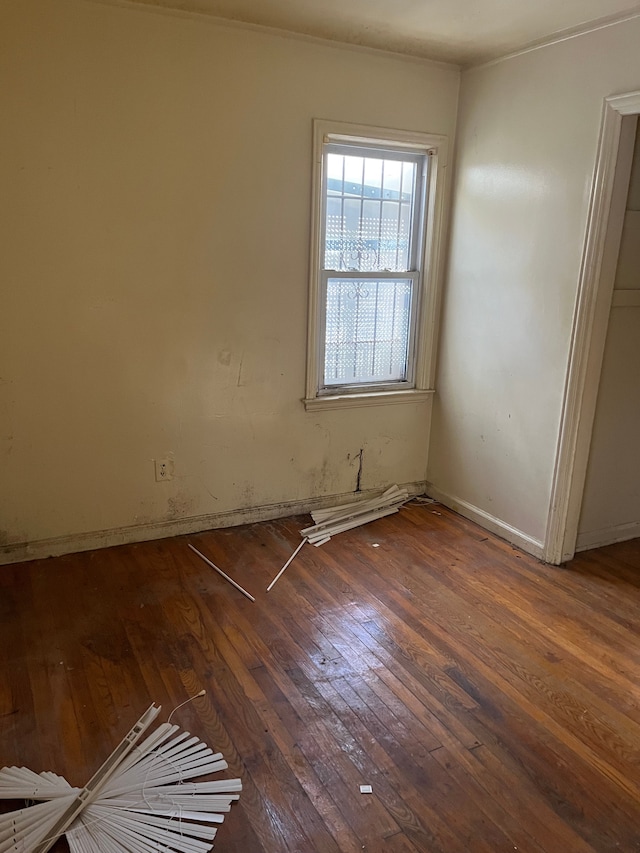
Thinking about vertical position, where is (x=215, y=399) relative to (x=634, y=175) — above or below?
below

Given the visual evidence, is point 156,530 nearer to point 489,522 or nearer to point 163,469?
point 163,469

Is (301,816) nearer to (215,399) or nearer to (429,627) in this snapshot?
(429,627)

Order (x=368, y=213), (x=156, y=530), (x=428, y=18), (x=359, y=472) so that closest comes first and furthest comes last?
1. (x=428, y=18)
2. (x=156, y=530)
3. (x=368, y=213)
4. (x=359, y=472)

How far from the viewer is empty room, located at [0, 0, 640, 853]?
1.95 m

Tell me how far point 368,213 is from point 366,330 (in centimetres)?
67

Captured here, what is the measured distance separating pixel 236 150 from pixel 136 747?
8.70 feet

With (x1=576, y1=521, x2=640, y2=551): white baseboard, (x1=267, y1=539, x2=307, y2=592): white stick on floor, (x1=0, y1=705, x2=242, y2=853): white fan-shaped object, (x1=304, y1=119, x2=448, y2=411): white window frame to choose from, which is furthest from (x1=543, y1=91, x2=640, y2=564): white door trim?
(x1=0, y1=705, x2=242, y2=853): white fan-shaped object

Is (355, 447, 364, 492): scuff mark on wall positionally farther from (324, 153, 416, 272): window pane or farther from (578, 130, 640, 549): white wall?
(578, 130, 640, 549): white wall

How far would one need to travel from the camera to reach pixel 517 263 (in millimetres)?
3316

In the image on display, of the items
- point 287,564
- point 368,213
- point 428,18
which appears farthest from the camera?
point 368,213

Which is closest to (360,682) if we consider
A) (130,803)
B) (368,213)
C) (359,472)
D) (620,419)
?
(130,803)

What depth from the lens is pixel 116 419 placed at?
125 inches

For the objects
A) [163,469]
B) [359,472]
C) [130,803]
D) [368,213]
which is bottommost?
[130,803]

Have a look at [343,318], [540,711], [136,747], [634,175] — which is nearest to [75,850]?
[136,747]
